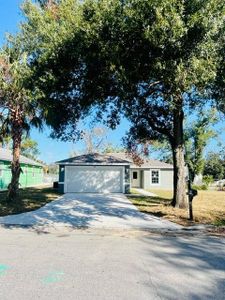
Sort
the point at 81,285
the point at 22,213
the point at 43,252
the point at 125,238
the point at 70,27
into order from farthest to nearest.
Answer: the point at 22,213 < the point at 70,27 < the point at 125,238 < the point at 43,252 < the point at 81,285

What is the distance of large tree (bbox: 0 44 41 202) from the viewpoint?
720 inches

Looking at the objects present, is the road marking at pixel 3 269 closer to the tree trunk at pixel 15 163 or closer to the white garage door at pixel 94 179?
the tree trunk at pixel 15 163

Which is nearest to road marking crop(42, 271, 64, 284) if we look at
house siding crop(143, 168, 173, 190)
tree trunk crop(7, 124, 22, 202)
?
tree trunk crop(7, 124, 22, 202)

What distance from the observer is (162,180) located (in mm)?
41062

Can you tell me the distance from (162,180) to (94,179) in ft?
39.2

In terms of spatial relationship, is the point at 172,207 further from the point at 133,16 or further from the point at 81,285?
the point at 81,285

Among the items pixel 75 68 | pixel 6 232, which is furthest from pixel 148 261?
pixel 75 68

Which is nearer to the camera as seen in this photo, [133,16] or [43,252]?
[43,252]

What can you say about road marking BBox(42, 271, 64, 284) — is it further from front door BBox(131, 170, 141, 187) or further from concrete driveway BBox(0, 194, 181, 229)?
front door BBox(131, 170, 141, 187)

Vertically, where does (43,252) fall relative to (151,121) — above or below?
below

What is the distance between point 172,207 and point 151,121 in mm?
4323

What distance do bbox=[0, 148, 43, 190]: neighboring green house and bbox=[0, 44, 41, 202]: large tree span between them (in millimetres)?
4078

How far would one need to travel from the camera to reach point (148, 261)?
7.40 m

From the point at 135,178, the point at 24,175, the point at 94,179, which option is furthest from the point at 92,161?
the point at 135,178
